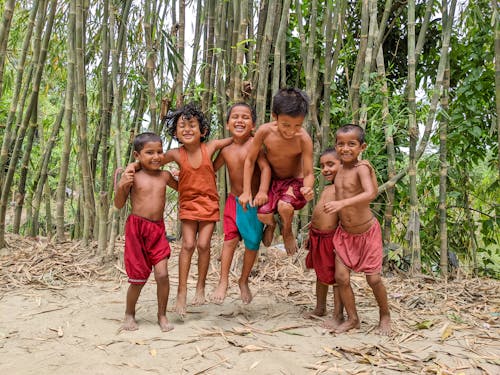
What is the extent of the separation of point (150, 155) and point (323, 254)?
1022 mm

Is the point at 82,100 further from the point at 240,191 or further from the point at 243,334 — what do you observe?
the point at 243,334

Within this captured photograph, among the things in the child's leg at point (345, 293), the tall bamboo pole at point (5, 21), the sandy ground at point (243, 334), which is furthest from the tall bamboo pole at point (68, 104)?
the child's leg at point (345, 293)

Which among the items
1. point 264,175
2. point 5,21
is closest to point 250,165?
point 264,175

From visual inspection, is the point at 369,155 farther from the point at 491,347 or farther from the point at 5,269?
the point at 5,269

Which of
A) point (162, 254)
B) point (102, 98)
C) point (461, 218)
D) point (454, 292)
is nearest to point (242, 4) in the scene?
point (102, 98)

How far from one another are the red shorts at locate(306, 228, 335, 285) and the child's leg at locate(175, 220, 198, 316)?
64 cm

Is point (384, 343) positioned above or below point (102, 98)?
below

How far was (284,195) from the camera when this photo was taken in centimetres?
250

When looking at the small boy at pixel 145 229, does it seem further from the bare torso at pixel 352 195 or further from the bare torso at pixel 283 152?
the bare torso at pixel 352 195

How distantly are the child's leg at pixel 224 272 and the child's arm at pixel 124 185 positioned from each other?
2.00ft

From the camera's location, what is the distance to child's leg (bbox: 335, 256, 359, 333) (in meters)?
2.43

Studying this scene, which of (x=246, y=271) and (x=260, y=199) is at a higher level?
(x=260, y=199)

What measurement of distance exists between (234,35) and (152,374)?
2.33 meters

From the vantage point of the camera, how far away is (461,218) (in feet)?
14.3
